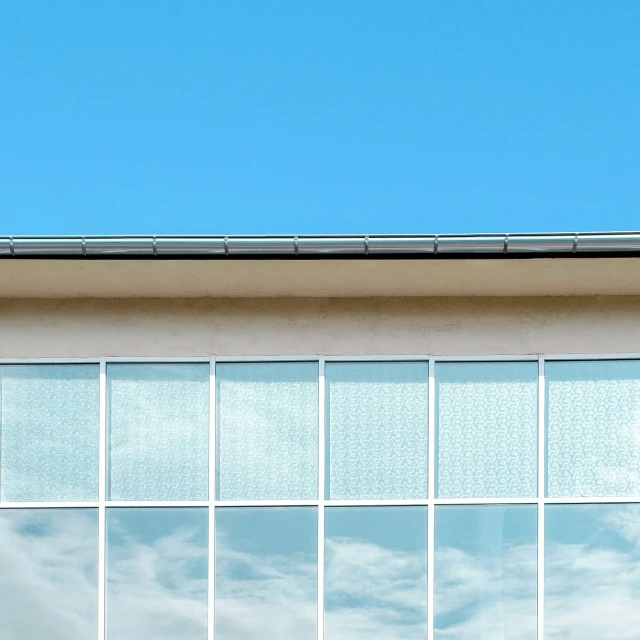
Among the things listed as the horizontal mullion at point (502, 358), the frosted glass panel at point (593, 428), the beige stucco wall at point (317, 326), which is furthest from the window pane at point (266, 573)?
the frosted glass panel at point (593, 428)

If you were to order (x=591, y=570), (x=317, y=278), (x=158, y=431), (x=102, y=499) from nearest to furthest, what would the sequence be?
(x=317, y=278)
(x=591, y=570)
(x=102, y=499)
(x=158, y=431)

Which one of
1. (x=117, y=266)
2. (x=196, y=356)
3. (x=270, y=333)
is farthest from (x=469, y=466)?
(x=117, y=266)

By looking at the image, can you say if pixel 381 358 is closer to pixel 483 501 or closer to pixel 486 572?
pixel 483 501

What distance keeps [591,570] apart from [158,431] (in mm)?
4310

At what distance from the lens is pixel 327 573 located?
8.67 metres

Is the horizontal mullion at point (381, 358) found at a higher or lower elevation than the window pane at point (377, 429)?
higher

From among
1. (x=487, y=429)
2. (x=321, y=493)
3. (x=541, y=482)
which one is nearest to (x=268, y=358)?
(x=321, y=493)

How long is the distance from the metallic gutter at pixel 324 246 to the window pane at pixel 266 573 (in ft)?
8.53

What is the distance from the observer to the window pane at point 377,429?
8.77m

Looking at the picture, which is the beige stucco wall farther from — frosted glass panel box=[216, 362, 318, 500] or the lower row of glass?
the lower row of glass

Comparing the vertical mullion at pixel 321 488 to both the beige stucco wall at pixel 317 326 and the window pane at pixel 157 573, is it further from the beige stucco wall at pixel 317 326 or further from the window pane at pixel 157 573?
the window pane at pixel 157 573

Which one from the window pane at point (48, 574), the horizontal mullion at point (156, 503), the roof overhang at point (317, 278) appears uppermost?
the roof overhang at point (317, 278)

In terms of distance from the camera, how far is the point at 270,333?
8.97 m

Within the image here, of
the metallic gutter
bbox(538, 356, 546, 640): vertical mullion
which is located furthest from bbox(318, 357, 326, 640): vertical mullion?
bbox(538, 356, 546, 640): vertical mullion
